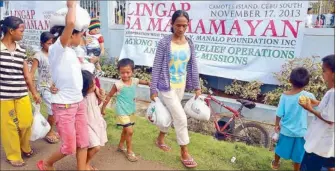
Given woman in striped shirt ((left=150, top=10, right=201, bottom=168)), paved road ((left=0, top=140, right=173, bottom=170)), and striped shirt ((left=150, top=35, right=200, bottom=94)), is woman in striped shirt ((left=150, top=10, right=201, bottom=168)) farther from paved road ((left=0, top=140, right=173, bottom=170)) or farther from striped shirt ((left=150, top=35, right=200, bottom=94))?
paved road ((left=0, top=140, right=173, bottom=170))

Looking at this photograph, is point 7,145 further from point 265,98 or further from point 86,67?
point 265,98

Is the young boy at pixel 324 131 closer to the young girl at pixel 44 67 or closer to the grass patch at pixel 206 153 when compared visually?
the grass patch at pixel 206 153

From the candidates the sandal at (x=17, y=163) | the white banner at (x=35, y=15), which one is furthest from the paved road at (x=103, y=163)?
the white banner at (x=35, y=15)

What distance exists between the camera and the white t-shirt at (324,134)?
259 centimetres

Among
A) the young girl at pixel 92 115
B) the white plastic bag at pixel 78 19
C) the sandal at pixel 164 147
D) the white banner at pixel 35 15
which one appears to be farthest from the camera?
the white banner at pixel 35 15

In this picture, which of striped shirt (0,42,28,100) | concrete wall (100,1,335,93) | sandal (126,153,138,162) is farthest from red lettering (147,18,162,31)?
striped shirt (0,42,28,100)

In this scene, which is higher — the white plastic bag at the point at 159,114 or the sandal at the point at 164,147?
the white plastic bag at the point at 159,114

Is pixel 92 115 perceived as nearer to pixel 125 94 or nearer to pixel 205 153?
pixel 125 94

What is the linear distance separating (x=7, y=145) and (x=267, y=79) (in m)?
4.21

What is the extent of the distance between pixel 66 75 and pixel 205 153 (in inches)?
75.2

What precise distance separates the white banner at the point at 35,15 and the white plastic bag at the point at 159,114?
19.6 ft

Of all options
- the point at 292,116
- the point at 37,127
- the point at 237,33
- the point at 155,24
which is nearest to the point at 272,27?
the point at 237,33

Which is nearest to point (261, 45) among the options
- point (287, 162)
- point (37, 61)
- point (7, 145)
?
point (287, 162)

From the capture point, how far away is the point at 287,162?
3.55 meters
